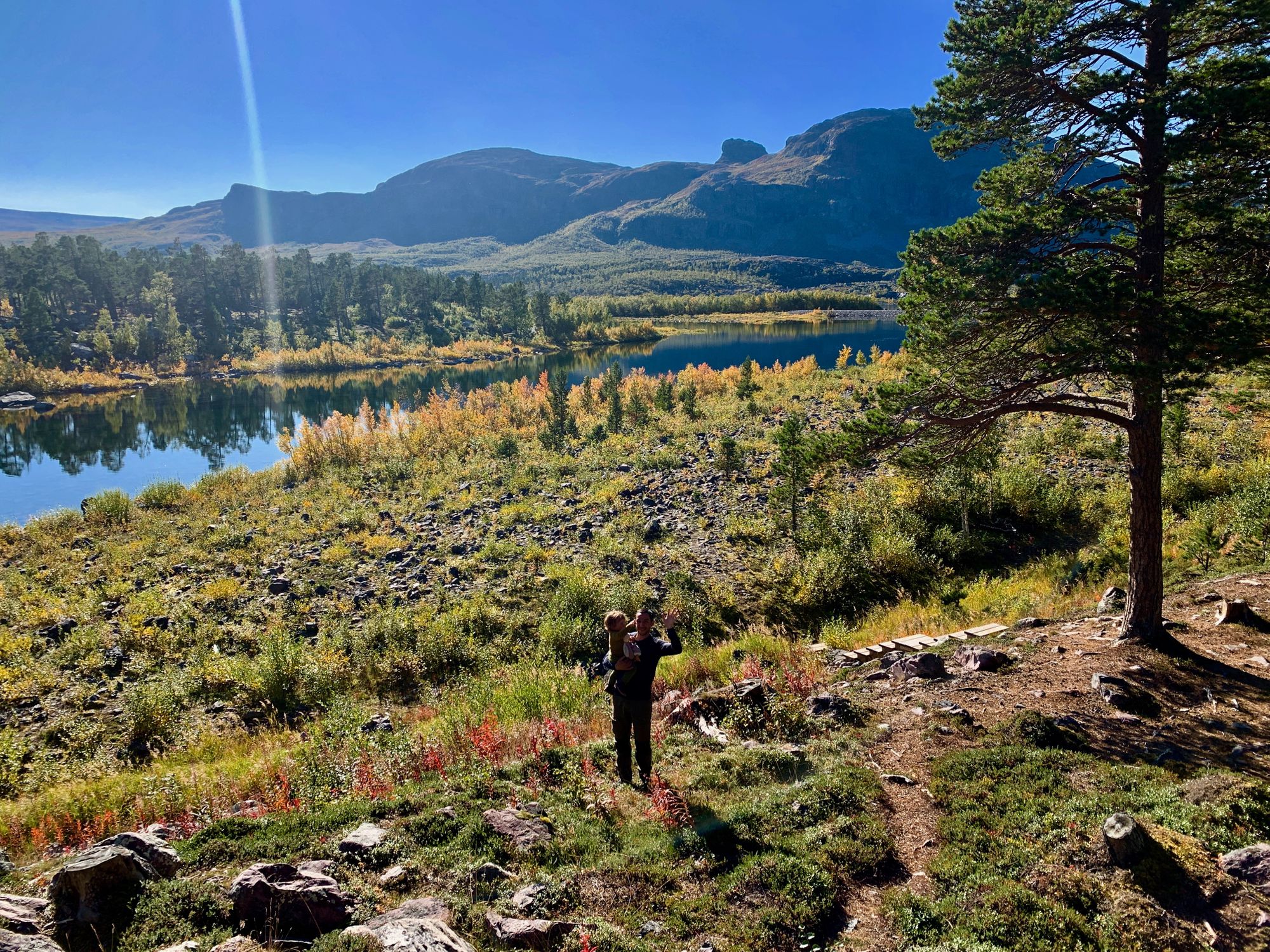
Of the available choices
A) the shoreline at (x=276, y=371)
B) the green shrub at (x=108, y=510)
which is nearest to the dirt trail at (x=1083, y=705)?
the green shrub at (x=108, y=510)

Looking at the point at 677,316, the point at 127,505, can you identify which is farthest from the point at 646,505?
the point at 677,316

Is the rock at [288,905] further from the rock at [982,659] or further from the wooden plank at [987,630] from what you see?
the wooden plank at [987,630]

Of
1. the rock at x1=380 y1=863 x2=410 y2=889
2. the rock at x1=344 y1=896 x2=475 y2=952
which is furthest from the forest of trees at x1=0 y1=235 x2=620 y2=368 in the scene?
the rock at x1=344 y1=896 x2=475 y2=952

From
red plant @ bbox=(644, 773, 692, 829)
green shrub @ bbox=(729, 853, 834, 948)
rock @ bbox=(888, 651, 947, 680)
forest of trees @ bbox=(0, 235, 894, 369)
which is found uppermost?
forest of trees @ bbox=(0, 235, 894, 369)

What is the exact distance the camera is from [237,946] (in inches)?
152

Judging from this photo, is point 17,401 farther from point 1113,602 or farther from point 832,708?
point 1113,602

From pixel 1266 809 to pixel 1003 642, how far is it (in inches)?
173

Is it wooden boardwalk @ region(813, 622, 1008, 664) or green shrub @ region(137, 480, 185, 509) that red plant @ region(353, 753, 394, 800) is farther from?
green shrub @ region(137, 480, 185, 509)

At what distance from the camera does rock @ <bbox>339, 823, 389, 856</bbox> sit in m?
5.09

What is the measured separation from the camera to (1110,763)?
5742 millimetres

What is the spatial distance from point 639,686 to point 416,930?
2.72 metres

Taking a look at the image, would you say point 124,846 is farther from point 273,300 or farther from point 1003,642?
point 273,300

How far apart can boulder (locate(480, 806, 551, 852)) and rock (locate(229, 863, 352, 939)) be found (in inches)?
52.2

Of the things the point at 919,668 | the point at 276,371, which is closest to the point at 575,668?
the point at 919,668
